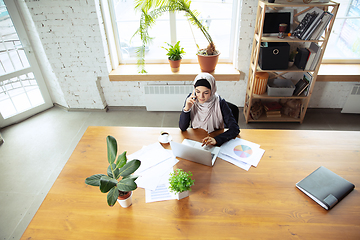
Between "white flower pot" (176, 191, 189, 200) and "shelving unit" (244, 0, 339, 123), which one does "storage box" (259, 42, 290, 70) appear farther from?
"white flower pot" (176, 191, 189, 200)

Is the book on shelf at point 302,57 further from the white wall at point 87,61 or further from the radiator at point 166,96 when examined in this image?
the radiator at point 166,96

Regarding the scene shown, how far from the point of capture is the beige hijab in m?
1.98

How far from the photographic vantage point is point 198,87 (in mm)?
1857

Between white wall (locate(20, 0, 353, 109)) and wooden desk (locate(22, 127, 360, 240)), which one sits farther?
white wall (locate(20, 0, 353, 109))

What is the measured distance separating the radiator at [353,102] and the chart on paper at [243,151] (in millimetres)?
2608

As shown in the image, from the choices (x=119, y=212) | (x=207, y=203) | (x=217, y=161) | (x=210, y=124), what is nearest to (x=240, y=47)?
(x=210, y=124)

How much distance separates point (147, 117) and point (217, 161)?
7.04ft

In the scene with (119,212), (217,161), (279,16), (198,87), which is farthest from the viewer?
(279,16)

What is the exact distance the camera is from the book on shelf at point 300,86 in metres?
2.99

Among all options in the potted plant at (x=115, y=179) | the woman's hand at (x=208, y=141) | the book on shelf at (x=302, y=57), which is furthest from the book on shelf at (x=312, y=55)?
the potted plant at (x=115, y=179)

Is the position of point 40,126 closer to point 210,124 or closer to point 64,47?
point 64,47

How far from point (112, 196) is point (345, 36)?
3.75m

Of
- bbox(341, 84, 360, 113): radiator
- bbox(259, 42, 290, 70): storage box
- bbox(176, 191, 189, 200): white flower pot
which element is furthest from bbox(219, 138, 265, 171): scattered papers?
bbox(341, 84, 360, 113): radiator

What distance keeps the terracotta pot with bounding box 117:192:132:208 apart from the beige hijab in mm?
1014
